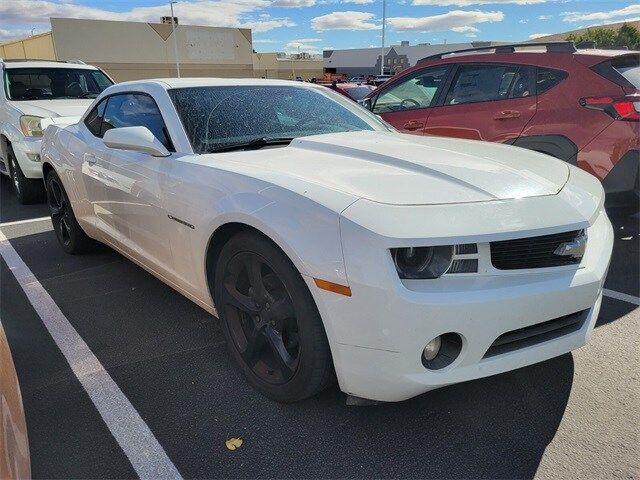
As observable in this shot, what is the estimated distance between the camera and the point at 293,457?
2.15 metres

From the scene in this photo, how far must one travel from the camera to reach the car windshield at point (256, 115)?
3.00 m

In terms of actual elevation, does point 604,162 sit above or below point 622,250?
above

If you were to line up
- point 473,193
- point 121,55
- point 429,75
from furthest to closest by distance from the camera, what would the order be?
point 121,55 → point 429,75 → point 473,193

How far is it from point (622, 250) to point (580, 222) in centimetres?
299

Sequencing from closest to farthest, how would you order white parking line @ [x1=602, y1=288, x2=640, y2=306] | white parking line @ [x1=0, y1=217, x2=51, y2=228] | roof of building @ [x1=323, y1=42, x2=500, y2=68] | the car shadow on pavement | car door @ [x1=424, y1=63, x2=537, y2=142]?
1. white parking line @ [x1=602, y1=288, x2=640, y2=306]
2. car door @ [x1=424, y1=63, x2=537, y2=142]
3. white parking line @ [x1=0, y1=217, x2=51, y2=228]
4. the car shadow on pavement
5. roof of building @ [x1=323, y1=42, x2=500, y2=68]

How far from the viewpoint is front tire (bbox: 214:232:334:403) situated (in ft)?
7.00

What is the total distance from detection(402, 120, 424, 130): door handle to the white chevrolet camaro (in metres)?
2.45

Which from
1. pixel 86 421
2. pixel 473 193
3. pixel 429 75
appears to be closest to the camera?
pixel 473 193

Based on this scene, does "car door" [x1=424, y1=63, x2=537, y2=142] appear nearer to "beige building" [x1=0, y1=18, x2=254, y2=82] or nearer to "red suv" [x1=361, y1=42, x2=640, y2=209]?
"red suv" [x1=361, y1=42, x2=640, y2=209]

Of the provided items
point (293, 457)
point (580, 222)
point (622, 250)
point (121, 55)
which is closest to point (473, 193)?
point (580, 222)

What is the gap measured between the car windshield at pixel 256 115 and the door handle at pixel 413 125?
1940 mm

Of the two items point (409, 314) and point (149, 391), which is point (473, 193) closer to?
point (409, 314)

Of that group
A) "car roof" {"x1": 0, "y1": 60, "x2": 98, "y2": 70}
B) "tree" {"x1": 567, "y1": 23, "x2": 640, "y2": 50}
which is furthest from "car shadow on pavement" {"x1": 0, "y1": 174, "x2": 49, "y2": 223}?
"tree" {"x1": 567, "y1": 23, "x2": 640, "y2": 50}

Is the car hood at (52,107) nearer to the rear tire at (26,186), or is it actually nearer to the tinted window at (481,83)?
the rear tire at (26,186)
